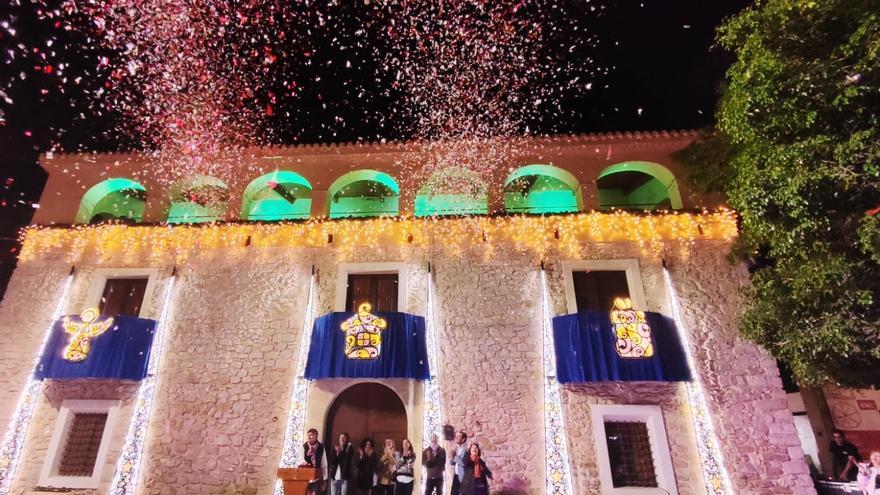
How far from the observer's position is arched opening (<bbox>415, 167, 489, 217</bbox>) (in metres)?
11.7

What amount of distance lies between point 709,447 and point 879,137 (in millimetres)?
5719

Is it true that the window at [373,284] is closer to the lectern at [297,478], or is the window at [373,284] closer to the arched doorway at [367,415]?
the arched doorway at [367,415]

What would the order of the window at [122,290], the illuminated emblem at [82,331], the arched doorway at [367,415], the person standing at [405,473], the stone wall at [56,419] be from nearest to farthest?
the person standing at [405,473] < the stone wall at [56,419] < the arched doorway at [367,415] < the illuminated emblem at [82,331] < the window at [122,290]

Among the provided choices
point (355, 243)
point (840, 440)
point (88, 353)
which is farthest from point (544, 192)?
point (88, 353)

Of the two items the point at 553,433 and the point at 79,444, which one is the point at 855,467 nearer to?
the point at 553,433

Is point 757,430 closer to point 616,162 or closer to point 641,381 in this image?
point 641,381

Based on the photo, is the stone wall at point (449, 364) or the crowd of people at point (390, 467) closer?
the crowd of people at point (390, 467)

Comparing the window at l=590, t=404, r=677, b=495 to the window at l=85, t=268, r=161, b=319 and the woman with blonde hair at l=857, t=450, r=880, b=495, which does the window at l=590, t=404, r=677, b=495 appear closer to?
the woman with blonde hair at l=857, t=450, r=880, b=495

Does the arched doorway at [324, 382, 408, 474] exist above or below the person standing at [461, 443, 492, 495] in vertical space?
above

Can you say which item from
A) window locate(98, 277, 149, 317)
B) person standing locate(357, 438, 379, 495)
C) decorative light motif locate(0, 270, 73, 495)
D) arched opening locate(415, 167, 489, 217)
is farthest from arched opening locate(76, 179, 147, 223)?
person standing locate(357, 438, 379, 495)

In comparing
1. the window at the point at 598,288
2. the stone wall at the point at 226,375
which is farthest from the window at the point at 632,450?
the stone wall at the point at 226,375

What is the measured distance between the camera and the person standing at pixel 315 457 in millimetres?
8227

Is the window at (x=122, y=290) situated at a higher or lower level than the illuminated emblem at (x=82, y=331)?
higher

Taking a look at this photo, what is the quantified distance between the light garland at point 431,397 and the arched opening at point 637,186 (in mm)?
5349
